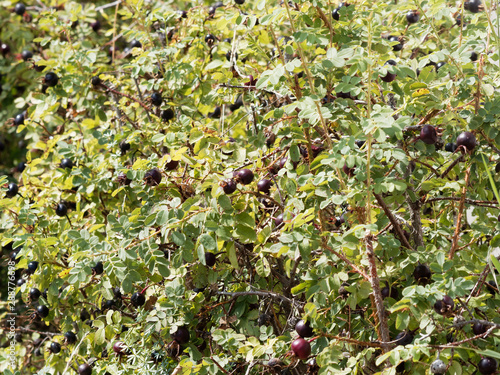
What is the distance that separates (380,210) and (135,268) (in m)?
0.83

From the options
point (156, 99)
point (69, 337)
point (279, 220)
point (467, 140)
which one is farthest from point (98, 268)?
point (467, 140)

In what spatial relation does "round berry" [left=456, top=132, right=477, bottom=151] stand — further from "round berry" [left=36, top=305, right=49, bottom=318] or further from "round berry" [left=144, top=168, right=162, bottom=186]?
"round berry" [left=36, top=305, right=49, bottom=318]

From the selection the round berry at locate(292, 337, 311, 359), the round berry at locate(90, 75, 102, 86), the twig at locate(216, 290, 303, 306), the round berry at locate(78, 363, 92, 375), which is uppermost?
the round berry at locate(90, 75, 102, 86)

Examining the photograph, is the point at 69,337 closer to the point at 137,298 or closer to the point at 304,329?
the point at 137,298

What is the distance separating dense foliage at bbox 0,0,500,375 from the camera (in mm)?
1616

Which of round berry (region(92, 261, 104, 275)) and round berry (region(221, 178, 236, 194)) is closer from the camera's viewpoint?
round berry (region(221, 178, 236, 194))

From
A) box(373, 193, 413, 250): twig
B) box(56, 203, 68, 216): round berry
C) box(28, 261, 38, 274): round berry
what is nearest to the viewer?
box(373, 193, 413, 250): twig

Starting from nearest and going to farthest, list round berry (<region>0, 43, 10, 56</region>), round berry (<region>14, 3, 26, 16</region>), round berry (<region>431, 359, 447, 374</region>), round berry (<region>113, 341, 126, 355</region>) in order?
round berry (<region>431, 359, 447, 374</region>)
round berry (<region>113, 341, 126, 355</region>)
round berry (<region>14, 3, 26, 16</region>)
round berry (<region>0, 43, 10, 56</region>)

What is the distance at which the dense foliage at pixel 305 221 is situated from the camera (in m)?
1.62

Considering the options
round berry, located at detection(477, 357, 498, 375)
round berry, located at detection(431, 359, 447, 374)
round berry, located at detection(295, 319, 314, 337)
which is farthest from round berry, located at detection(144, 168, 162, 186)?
round berry, located at detection(477, 357, 498, 375)

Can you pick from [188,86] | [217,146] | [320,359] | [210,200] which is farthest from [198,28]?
[320,359]

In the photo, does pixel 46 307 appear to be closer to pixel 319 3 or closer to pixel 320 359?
pixel 320 359

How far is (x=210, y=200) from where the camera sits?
1.80m

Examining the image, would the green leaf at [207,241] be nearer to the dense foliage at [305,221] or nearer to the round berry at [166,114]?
the dense foliage at [305,221]
